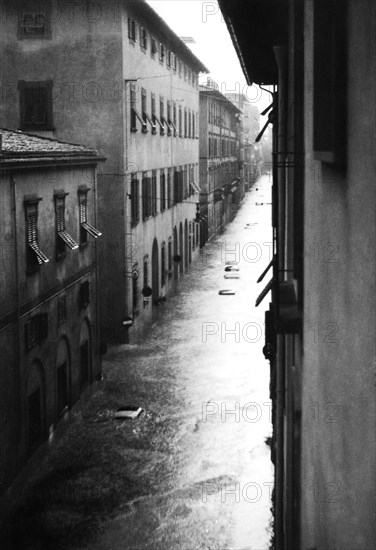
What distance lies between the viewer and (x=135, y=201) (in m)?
30.3

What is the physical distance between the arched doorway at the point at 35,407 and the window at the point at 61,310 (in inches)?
76.8

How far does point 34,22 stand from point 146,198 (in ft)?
27.3

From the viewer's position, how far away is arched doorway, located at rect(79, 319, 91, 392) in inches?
894

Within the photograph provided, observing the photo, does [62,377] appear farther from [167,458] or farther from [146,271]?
[146,271]

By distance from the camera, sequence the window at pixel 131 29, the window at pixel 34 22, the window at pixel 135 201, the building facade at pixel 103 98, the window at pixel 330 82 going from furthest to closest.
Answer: the window at pixel 135 201
the window at pixel 131 29
the window at pixel 34 22
the building facade at pixel 103 98
the window at pixel 330 82

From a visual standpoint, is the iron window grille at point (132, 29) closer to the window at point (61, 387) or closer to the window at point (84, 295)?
the window at point (84, 295)

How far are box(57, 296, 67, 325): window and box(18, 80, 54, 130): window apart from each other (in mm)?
9631

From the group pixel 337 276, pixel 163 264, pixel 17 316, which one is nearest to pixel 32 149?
pixel 17 316

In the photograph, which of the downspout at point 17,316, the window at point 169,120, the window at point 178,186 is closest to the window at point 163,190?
the window at point 169,120

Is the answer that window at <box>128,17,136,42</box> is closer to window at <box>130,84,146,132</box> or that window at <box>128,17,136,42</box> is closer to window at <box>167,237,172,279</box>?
window at <box>130,84,146,132</box>

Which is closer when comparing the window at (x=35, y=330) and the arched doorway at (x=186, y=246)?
the window at (x=35, y=330)

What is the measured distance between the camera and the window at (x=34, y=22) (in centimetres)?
2786

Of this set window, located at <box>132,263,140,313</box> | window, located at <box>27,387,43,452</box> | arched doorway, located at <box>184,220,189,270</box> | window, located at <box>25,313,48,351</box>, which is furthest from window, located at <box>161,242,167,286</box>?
window, located at <box>27,387,43,452</box>

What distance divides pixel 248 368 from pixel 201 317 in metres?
8.38
